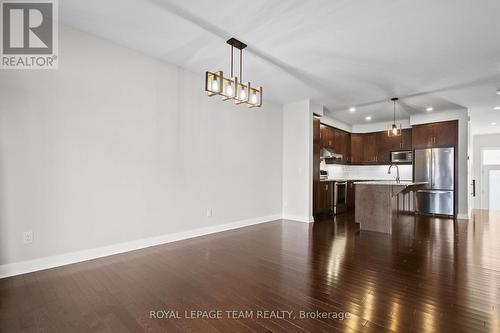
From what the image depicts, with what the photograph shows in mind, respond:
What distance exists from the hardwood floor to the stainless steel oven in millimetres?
2740

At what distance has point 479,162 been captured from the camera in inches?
364

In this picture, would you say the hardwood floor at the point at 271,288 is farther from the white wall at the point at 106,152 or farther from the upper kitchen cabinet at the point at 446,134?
the upper kitchen cabinet at the point at 446,134

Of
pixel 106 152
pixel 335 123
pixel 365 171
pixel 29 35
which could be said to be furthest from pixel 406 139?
pixel 29 35

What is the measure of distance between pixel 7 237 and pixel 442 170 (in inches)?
333

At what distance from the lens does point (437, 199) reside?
6.35 meters

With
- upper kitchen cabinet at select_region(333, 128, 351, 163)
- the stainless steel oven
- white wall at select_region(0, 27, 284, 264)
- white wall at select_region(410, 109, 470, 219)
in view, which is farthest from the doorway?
white wall at select_region(0, 27, 284, 264)

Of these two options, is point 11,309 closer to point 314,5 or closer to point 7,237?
point 7,237

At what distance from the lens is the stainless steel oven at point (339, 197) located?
21.6 ft

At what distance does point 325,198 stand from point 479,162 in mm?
7545

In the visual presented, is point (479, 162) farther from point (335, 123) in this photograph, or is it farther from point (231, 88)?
point (231, 88)

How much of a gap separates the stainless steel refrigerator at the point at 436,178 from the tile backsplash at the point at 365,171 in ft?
2.92

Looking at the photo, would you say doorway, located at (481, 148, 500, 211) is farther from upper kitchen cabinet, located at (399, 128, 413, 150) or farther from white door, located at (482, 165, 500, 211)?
upper kitchen cabinet, located at (399, 128, 413, 150)

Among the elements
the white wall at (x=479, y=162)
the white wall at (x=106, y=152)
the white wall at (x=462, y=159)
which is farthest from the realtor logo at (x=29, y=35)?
the white wall at (x=479, y=162)

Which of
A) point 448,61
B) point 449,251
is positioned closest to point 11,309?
point 449,251
